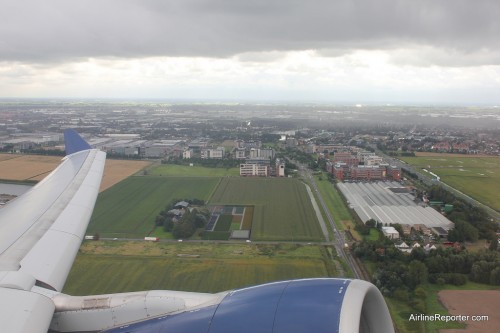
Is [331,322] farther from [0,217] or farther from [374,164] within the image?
[374,164]

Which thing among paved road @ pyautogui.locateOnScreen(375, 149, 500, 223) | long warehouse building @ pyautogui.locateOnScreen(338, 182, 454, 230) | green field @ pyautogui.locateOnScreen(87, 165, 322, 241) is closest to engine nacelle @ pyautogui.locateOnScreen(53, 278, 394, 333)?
green field @ pyautogui.locateOnScreen(87, 165, 322, 241)

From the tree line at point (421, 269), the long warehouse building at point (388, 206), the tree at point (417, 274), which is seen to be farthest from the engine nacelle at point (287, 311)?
the long warehouse building at point (388, 206)

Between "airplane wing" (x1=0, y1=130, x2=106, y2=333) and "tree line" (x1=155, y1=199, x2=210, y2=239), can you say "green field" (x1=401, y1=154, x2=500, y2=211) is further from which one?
"airplane wing" (x1=0, y1=130, x2=106, y2=333)

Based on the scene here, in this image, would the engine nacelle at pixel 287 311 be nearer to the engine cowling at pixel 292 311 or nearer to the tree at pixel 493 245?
the engine cowling at pixel 292 311

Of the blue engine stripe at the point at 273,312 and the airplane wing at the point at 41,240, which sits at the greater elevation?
the blue engine stripe at the point at 273,312

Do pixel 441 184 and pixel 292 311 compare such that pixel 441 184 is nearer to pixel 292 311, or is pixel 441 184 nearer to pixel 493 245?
pixel 493 245

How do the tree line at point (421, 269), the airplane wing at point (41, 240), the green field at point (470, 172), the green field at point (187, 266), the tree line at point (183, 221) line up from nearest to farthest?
the airplane wing at point (41, 240) < the tree line at point (421, 269) < the green field at point (187, 266) < the tree line at point (183, 221) < the green field at point (470, 172)

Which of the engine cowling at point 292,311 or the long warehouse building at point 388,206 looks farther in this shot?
the long warehouse building at point 388,206
